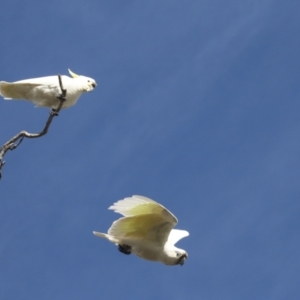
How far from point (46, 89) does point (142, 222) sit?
5.79 ft

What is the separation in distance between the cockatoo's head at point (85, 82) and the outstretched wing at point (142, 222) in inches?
67.2

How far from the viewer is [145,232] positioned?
7.51 m

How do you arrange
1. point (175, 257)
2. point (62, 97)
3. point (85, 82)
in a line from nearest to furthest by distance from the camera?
point (62, 97)
point (175, 257)
point (85, 82)

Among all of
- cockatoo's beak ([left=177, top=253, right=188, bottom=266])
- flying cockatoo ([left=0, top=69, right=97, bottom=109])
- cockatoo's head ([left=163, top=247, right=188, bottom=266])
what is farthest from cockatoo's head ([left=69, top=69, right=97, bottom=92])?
cockatoo's beak ([left=177, top=253, right=188, bottom=266])

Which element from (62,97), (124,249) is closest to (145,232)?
(124,249)

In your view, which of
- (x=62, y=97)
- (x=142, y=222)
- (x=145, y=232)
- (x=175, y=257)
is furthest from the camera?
(x=175, y=257)

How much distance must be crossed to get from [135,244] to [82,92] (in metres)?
1.87

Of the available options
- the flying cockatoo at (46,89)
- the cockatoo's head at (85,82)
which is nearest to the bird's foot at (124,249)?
the flying cockatoo at (46,89)

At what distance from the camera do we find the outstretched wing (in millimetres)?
7027

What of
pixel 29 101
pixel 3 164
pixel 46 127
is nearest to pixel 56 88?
pixel 29 101

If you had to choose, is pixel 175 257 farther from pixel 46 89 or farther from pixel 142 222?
pixel 46 89

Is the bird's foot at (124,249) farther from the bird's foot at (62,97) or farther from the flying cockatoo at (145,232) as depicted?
the bird's foot at (62,97)

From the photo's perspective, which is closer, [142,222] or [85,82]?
[142,222]

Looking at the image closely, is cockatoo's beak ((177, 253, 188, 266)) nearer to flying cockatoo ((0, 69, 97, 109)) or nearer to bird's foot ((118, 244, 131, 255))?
bird's foot ((118, 244, 131, 255))
